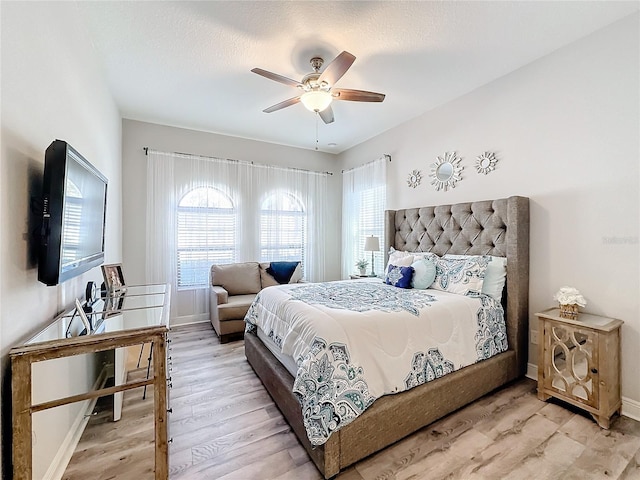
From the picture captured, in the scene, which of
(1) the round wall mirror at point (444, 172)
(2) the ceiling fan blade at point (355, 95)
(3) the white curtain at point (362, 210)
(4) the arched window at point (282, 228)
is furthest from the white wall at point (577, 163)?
(4) the arched window at point (282, 228)

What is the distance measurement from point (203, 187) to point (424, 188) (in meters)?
3.22

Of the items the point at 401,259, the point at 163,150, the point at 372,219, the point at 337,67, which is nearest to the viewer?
the point at 337,67

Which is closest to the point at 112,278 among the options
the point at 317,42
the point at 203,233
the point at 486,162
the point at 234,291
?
the point at 234,291

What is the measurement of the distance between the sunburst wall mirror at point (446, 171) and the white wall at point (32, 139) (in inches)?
137

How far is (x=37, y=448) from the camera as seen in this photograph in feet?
3.95

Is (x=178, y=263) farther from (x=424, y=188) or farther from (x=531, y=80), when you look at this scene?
(x=531, y=80)

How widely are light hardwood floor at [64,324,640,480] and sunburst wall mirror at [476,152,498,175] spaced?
2.12 m

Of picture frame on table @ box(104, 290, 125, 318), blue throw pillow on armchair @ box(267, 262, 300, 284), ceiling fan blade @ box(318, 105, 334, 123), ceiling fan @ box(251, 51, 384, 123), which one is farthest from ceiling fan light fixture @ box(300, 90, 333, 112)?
blue throw pillow on armchair @ box(267, 262, 300, 284)

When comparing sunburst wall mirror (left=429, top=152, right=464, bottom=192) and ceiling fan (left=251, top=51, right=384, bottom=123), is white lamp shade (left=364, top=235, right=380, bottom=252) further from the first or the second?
ceiling fan (left=251, top=51, right=384, bottom=123)

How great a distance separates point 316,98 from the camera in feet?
7.50

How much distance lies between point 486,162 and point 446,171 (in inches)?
19.0

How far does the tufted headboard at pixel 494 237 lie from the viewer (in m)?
2.48

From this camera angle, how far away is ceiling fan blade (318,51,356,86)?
1.92 m

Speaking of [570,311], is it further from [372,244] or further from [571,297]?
[372,244]
